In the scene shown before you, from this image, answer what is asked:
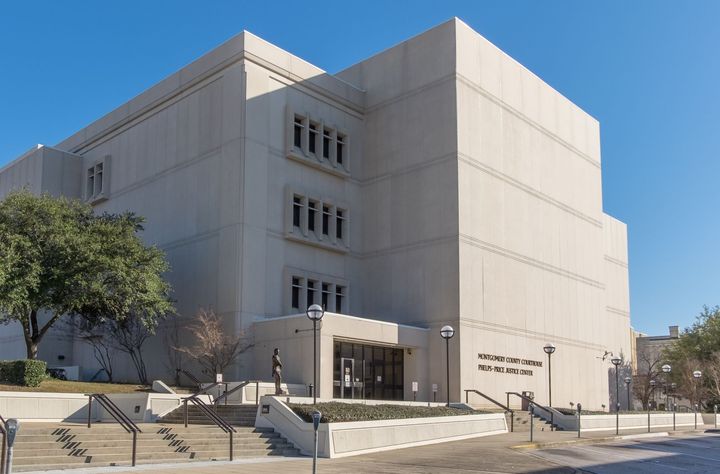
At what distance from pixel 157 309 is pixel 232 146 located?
929 centimetres

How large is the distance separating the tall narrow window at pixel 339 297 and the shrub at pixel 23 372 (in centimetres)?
1822

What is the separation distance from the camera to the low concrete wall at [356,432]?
917 inches

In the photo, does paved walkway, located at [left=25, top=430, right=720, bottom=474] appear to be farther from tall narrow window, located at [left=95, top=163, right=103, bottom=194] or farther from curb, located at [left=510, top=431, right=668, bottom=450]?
tall narrow window, located at [left=95, top=163, right=103, bottom=194]

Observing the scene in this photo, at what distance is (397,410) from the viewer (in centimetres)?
2836

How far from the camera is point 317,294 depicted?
44.1m

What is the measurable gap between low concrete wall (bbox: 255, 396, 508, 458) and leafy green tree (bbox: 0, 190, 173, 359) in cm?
1211

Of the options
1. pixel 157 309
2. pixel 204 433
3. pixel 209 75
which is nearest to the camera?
pixel 204 433

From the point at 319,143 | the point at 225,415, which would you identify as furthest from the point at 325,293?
the point at 225,415

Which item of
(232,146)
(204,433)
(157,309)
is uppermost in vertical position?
(232,146)

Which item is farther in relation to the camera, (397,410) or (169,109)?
(169,109)

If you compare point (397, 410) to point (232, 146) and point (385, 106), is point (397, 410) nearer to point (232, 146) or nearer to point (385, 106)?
point (232, 146)

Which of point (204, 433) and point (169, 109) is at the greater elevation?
point (169, 109)

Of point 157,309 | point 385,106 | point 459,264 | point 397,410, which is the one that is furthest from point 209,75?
point 397,410

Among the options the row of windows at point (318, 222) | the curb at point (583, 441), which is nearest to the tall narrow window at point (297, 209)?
the row of windows at point (318, 222)
